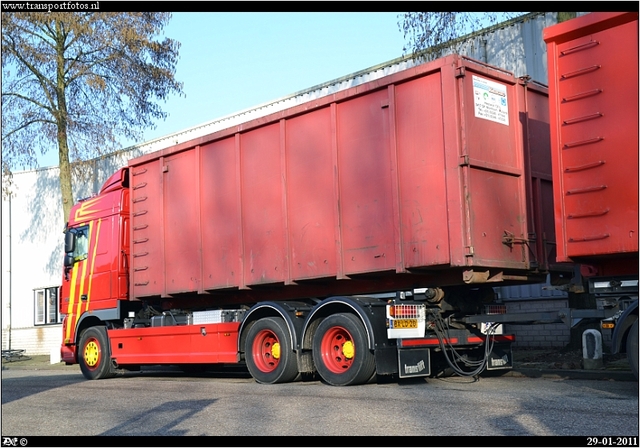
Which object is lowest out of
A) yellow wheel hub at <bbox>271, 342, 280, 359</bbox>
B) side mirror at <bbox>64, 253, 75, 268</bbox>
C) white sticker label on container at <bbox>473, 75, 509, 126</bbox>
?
yellow wheel hub at <bbox>271, 342, 280, 359</bbox>

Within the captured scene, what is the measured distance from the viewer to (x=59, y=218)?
98.2ft

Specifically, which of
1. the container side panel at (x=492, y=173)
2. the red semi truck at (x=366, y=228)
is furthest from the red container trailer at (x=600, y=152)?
the container side panel at (x=492, y=173)

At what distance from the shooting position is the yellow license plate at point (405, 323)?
34.2 ft

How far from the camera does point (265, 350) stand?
12344mm

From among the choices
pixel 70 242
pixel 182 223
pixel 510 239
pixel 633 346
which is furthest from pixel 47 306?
pixel 633 346

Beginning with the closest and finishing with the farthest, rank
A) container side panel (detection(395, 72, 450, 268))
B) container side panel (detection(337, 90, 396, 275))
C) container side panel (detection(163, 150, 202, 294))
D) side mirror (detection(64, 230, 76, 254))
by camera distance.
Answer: container side panel (detection(395, 72, 450, 268)) → container side panel (detection(337, 90, 396, 275)) → container side panel (detection(163, 150, 202, 294)) → side mirror (detection(64, 230, 76, 254))

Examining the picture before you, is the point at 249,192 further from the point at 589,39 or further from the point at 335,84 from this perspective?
the point at 335,84

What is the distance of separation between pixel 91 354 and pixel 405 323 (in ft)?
24.3

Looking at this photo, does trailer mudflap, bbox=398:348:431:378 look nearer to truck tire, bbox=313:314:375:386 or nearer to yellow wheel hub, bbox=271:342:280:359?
truck tire, bbox=313:314:375:386

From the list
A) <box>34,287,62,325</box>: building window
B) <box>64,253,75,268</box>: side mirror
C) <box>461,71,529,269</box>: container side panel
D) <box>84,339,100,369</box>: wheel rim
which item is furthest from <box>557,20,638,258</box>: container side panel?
<box>34,287,62,325</box>: building window

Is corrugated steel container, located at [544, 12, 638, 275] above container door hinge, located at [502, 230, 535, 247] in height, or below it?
above

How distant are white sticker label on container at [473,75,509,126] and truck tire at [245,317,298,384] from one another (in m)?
3.95

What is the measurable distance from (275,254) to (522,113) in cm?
394

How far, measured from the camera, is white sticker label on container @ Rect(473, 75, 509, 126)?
408 inches
